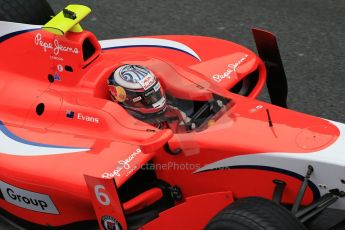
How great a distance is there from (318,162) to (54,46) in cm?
201

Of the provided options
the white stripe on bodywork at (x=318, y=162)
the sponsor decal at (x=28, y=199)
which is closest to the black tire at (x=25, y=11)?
the sponsor decal at (x=28, y=199)

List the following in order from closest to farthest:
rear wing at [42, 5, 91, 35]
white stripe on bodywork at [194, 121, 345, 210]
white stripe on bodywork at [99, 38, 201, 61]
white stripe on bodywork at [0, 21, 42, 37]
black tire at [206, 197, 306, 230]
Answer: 1. black tire at [206, 197, 306, 230]
2. white stripe on bodywork at [194, 121, 345, 210]
3. rear wing at [42, 5, 91, 35]
4. white stripe on bodywork at [0, 21, 42, 37]
5. white stripe on bodywork at [99, 38, 201, 61]

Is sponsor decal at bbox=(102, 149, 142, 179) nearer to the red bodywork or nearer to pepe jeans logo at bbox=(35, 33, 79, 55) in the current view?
the red bodywork

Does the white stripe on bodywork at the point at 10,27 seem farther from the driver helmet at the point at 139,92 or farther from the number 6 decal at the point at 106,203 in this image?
the number 6 decal at the point at 106,203

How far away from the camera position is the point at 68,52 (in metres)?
4.96

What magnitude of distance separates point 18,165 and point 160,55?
161cm

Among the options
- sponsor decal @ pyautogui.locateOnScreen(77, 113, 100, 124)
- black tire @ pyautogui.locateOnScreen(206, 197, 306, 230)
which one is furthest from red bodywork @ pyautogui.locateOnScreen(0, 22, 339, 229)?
black tire @ pyautogui.locateOnScreen(206, 197, 306, 230)

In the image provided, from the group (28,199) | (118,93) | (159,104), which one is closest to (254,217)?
(159,104)

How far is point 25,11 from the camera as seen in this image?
580 centimetres

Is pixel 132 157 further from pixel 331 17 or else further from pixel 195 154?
pixel 331 17

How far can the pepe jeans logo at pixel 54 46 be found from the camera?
495 centimetres

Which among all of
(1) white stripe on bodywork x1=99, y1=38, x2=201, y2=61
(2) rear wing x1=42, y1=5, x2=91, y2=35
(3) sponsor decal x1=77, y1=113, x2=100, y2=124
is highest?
(2) rear wing x1=42, y1=5, x2=91, y2=35

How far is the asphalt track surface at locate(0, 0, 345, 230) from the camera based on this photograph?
699 cm

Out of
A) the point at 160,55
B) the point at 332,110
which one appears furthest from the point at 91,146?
the point at 332,110
